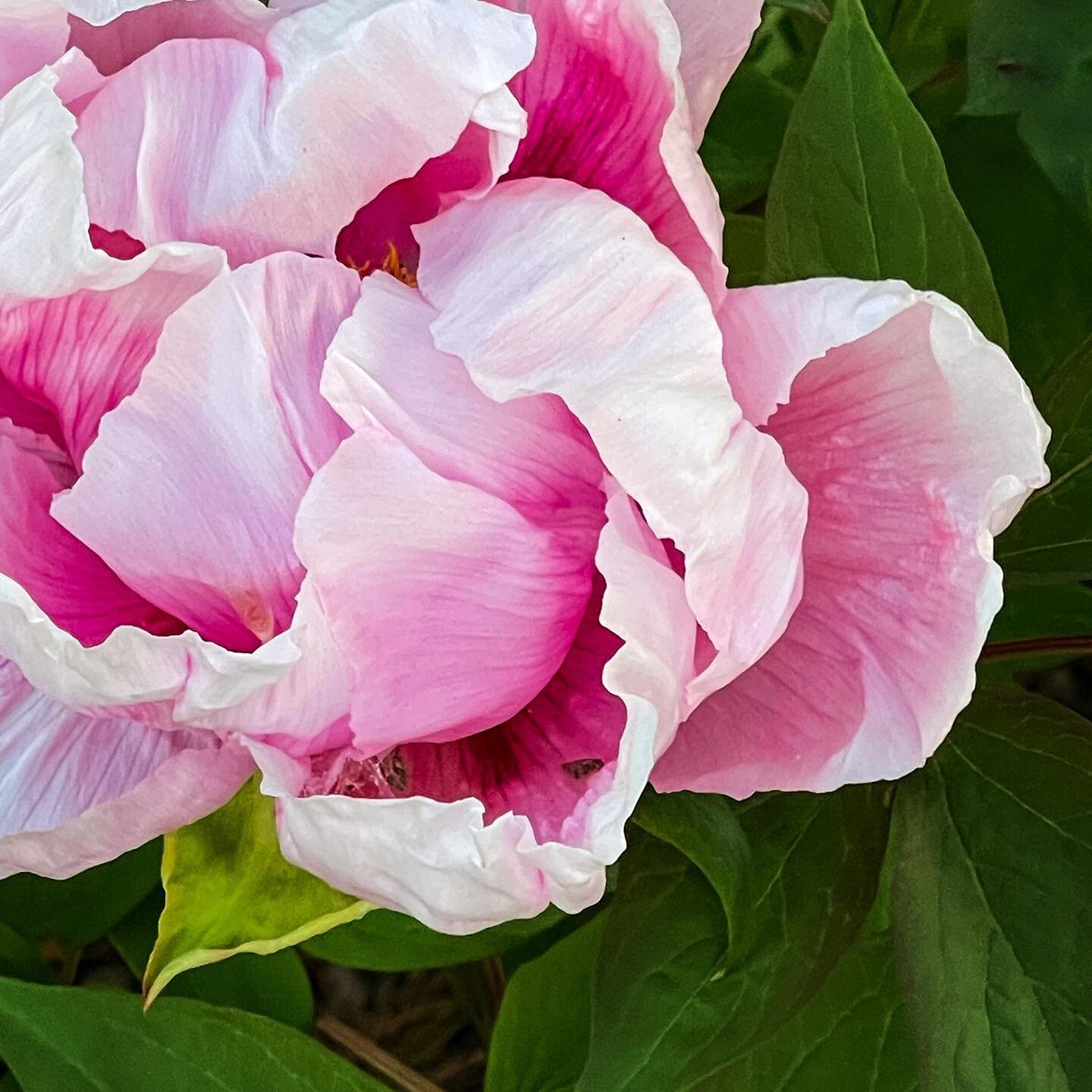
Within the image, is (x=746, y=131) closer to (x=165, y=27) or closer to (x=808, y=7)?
(x=808, y=7)

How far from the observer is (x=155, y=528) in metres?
0.35

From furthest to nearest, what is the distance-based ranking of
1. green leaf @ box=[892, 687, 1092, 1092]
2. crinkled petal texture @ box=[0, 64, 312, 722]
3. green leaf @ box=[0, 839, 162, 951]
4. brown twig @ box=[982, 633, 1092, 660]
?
green leaf @ box=[0, 839, 162, 951]
brown twig @ box=[982, 633, 1092, 660]
green leaf @ box=[892, 687, 1092, 1092]
crinkled petal texture @ box=[0, 64, 312, 722]

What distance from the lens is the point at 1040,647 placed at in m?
0.56

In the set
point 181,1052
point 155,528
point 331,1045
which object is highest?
point 155,528

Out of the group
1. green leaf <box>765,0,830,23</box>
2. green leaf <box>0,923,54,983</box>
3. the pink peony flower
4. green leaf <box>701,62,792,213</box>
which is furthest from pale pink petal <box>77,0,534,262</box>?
green leaf <box>0,923,54,983</box>

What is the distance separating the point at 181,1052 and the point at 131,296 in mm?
338

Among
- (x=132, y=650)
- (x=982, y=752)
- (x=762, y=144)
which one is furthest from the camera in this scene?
(x=762, y=144)

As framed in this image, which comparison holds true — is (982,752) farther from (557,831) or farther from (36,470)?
(36,470)

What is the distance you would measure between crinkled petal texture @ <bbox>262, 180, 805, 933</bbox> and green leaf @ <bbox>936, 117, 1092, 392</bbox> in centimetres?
33

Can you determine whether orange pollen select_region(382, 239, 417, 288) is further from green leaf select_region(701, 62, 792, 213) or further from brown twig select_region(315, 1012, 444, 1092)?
brown twig select_region(315, 1012, 444, 1092)

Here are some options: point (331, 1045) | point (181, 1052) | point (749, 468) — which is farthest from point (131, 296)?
point (331, 1045)

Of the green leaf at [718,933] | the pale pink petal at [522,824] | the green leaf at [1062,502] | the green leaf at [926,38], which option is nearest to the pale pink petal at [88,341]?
the pale pink petal at [522,824]

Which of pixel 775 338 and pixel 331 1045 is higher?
pixel 775 338

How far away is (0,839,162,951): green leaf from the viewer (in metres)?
0.66
